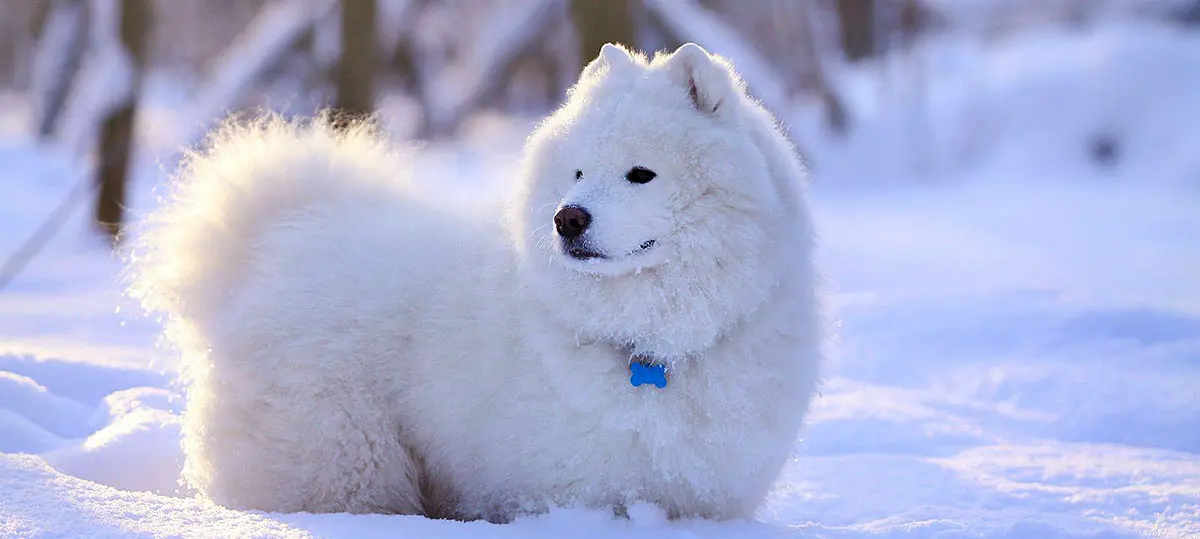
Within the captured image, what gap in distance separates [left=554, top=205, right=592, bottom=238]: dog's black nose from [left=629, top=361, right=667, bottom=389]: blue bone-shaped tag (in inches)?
18.3

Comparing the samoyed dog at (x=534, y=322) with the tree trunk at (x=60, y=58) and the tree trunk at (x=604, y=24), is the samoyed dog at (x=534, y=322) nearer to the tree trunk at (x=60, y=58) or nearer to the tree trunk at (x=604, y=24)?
the tree trunk at (x=604, y=24)

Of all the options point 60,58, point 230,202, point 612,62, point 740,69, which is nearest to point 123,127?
point 740,69

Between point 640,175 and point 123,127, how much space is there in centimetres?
853

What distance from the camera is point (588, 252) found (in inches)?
118

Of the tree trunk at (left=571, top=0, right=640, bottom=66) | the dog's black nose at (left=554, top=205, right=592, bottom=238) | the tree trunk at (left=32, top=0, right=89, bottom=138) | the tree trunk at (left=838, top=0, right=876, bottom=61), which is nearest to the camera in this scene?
the dog's black nose at (left=554, top=205, right=592, bottom=238)

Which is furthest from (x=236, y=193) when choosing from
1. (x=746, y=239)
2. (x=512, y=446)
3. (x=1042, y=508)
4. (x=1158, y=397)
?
(x=1158, y=397)

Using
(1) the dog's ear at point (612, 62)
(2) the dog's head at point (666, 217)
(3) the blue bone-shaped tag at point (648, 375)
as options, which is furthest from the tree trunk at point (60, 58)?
(3) the blue bone-shaped tag at point (648, 375)

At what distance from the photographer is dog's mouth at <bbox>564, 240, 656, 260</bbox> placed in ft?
9.82

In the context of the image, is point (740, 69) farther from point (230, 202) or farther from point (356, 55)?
point (230, 202)

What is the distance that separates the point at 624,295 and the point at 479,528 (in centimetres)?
82

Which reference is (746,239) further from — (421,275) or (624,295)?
(421,275)

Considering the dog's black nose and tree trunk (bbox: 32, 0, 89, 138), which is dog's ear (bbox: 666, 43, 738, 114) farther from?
tree trunk (bbox: 32, 0, 89, 138)

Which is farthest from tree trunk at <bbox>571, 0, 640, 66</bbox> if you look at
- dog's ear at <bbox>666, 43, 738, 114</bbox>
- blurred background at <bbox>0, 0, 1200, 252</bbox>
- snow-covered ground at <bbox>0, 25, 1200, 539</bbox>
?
dog's ear at <bbox>666, 43, 738, 114</bbox>

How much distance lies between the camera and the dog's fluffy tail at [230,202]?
3570 mm
